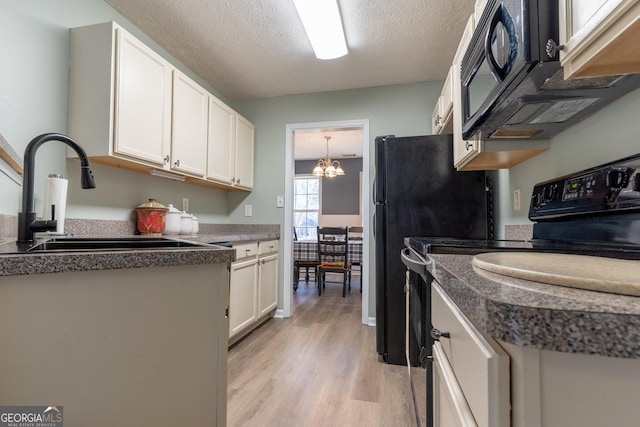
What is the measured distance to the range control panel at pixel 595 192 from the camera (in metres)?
0.83

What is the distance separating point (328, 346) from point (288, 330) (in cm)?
50

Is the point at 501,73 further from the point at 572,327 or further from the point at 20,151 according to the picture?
the point at 20,151

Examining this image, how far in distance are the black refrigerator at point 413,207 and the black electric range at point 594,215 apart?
750mm

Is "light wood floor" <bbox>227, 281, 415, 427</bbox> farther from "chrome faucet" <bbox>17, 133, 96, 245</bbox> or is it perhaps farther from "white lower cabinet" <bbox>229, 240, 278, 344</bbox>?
"chrome faucet" <bbox>17, 133, 96, 245</bbox>

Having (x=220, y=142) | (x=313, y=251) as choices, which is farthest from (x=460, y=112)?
(x=313, y=251)

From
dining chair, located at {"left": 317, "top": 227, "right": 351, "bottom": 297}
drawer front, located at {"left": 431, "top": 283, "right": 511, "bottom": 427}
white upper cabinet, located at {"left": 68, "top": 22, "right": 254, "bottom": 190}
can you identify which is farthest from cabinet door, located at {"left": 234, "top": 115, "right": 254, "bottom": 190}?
drawer front, located at {"left": 431, "top": 283, "right": 511, "bottom": 427}

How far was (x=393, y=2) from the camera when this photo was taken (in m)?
1.87

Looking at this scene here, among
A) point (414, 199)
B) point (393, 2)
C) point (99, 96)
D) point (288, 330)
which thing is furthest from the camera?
point (288, 330)

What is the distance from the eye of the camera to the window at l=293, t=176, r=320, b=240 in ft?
21.4

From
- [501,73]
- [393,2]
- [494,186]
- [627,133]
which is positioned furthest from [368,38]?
[627,133]

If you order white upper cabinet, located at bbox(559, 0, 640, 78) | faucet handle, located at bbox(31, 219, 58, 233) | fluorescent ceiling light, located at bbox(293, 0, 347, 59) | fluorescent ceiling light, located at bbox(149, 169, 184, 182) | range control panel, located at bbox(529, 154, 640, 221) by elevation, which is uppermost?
fluorescent ceiling light, located at bbox(293, 0, 347, 59)

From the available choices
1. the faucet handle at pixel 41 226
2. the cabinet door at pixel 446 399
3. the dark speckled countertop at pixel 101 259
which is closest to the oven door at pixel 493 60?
the cabinet door at pixel 446 399

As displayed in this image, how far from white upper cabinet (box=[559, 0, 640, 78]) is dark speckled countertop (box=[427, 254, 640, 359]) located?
54cm

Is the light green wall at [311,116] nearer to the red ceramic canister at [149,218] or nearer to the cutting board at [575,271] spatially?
the red ceramic canister at [149,218]
